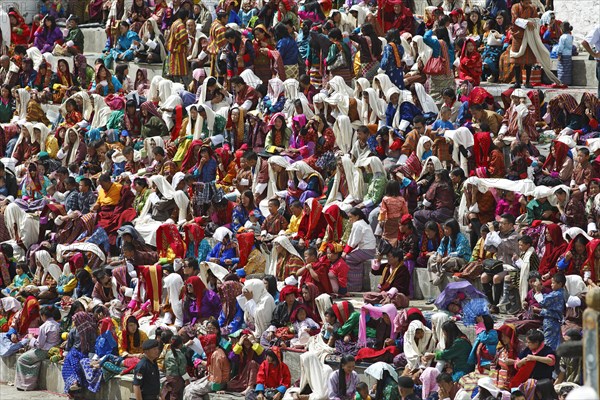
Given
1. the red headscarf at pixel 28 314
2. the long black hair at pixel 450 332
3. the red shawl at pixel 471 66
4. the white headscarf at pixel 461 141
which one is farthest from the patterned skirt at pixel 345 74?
the long black hair at pixel 450 332

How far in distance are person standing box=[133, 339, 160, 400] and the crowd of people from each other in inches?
1.0

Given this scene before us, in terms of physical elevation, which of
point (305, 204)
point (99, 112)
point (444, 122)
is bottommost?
point (305, 204)

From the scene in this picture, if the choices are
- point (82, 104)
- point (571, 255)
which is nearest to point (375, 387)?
point (571, 255)

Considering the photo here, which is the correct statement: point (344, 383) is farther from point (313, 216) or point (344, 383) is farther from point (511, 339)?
point (313, 216)

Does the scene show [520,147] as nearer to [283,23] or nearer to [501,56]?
[501,56]

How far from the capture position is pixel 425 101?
20172mm

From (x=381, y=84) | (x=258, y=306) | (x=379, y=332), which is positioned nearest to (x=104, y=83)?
(x=381, y=84)

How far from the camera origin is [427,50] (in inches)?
814

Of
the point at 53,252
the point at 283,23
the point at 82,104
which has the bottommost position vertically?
the point at 53,252

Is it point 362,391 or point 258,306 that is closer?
point 362,391

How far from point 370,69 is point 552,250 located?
6.22 meters

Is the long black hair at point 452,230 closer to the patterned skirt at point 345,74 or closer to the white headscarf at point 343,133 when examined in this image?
the white headscarf at point 343,133

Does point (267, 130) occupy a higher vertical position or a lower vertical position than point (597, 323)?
lower

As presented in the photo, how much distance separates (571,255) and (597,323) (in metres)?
9.50
